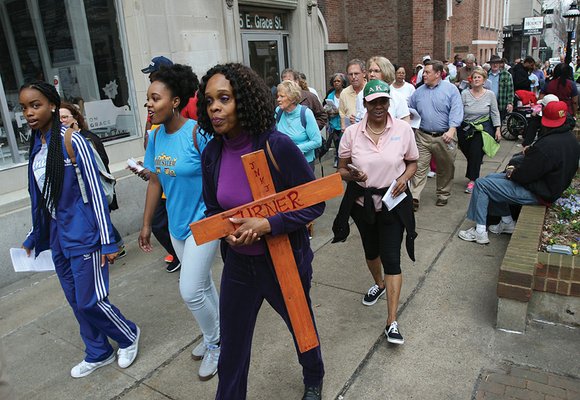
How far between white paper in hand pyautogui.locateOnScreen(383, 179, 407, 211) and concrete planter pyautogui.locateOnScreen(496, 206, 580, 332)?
92 centimetres

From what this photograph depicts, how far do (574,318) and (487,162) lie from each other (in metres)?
5.78

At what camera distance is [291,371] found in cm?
311

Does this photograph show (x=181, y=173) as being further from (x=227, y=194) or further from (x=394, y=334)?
(x=394, y=334)

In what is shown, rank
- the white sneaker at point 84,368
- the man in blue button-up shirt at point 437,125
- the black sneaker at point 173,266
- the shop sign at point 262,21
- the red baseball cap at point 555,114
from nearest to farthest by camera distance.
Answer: the white sneaker at point 84,368
the red baseball cap at point 555,114
the black sneaker at point 173,266
the man in blue button-up shirt at point 437,125
the shop sign at point 262,21

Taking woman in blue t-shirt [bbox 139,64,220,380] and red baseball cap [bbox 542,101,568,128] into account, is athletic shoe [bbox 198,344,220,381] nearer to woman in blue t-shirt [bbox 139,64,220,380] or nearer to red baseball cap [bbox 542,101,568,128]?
woman in blue t-shirt [bbox 139,64,220,380]

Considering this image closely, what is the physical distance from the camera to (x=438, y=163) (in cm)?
628

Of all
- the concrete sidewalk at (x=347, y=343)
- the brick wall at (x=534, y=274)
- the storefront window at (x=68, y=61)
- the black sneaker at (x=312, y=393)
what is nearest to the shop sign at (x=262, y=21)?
the storefront window at (x=68, y=61)

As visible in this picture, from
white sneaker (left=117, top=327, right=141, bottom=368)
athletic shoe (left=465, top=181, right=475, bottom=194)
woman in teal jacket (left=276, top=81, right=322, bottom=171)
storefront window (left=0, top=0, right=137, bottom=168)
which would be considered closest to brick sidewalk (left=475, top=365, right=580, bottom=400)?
white sneaker (left=117, top=327, right=141, bottom=368)

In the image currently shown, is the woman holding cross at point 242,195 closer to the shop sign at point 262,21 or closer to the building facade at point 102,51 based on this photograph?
the building facade at point 102,51

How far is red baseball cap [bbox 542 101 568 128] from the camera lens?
4.32m

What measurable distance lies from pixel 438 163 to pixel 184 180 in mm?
4304

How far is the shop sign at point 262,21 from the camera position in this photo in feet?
28.5

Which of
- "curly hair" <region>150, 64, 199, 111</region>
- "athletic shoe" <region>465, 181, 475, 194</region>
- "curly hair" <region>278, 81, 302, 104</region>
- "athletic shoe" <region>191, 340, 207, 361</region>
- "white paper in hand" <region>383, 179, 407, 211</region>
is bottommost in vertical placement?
"athletic shoe" <region>191, 340, 207, 361</region>

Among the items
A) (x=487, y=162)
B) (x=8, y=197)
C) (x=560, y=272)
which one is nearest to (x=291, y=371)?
(x=560, y=272)
